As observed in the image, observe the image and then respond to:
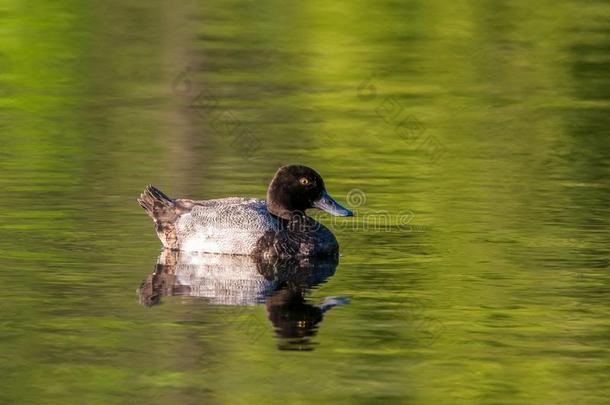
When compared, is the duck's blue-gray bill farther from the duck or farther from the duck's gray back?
the duck's gray back

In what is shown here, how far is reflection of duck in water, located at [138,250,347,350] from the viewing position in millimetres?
13645

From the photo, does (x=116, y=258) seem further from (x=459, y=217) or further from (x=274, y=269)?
(x=459, y=217)

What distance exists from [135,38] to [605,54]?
29.7 feet

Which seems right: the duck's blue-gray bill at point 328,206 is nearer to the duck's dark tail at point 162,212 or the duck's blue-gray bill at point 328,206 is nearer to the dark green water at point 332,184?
the dark green water at point 332,184

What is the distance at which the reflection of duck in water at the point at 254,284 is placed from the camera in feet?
44.8

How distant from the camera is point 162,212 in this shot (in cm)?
1675

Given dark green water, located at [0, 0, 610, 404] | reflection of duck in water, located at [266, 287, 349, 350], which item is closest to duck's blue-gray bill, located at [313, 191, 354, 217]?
dark green water, located at [0, 0, 610, 404]

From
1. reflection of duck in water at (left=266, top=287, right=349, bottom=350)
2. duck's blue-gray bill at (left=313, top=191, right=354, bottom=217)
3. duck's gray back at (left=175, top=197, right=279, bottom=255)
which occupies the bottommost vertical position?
reflection of duck in water at (left=266, top=287, right=349, bottom=350)

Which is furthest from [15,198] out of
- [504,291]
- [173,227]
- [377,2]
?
[377,2]

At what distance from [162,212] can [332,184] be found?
3388 mm

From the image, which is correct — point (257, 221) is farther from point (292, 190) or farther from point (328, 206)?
point (328, 206)

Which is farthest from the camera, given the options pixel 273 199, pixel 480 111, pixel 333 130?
pixel 480 111

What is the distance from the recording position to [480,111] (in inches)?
1005

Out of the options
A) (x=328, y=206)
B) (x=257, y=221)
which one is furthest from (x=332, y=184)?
(x=257, y=221)
